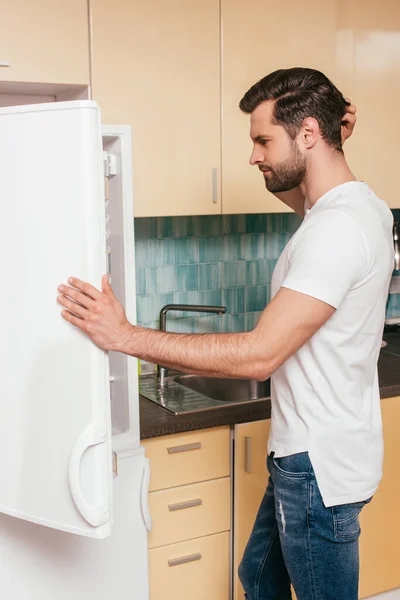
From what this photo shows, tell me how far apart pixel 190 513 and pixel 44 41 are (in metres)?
1.35

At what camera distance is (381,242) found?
5.27 ft

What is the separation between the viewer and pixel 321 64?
251cm

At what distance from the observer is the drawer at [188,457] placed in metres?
2.13

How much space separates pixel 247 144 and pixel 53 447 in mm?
1281

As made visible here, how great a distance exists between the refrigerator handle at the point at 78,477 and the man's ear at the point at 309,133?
75cm

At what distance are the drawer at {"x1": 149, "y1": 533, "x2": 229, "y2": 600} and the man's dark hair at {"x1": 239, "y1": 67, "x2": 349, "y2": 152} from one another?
→ 1202 millimetres

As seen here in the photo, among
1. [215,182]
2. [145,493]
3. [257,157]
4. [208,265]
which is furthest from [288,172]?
[208,265]

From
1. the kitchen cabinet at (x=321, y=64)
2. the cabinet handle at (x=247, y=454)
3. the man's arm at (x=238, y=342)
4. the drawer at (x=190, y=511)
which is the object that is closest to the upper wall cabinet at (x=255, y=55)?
the kitchen cabinet at (x=321, y=64)

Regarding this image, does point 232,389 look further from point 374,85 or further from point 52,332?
point 52,332

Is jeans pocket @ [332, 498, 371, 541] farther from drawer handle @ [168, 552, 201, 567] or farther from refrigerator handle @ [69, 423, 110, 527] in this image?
drawer handle @ [168, 552, 201, 567]

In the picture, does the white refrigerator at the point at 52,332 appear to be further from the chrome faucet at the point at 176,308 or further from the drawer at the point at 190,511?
the chrome faucet at the point at 176,308

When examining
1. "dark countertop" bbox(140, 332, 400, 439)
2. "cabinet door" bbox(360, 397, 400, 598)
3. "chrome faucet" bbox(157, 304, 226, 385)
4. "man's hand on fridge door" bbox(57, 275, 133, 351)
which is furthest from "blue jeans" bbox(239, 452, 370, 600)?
"chrome faucet" bbox(157, 304, 226, 385)

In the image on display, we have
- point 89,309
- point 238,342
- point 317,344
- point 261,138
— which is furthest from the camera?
point 261,138

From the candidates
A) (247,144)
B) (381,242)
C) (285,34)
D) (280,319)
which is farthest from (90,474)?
(285,34)
